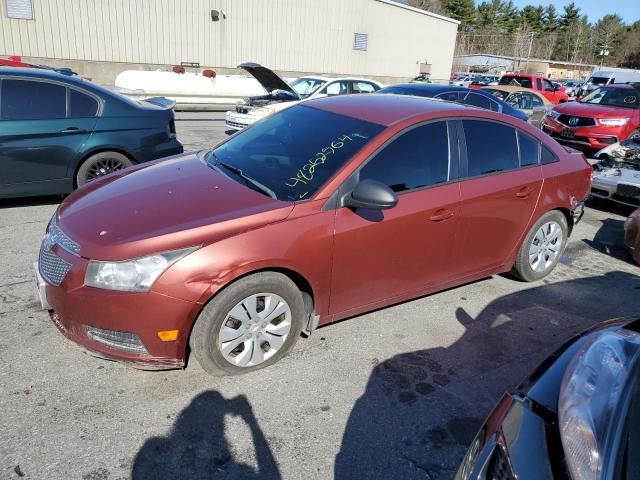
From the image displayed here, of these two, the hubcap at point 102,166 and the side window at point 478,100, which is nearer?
the hubcap at point 102,166

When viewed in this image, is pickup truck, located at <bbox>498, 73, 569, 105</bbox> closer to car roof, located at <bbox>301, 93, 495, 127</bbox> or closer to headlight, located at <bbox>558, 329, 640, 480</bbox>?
car roof, located at <bbox>301, 93, 495, 127</bbox>

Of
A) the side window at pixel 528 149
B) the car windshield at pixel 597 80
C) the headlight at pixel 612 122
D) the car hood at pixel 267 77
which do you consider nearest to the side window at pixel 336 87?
the car hood at pixel 267 77

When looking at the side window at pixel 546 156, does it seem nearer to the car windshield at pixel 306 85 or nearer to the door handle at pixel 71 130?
the door handle at pixel 71 130

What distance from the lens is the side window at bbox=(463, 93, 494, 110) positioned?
11461mm

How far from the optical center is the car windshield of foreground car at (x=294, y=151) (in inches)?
134

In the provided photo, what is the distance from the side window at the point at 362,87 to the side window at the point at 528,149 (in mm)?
9582

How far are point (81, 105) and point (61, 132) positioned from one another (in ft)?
1.41

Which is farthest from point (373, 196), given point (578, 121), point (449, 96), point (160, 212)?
point (578, 121)

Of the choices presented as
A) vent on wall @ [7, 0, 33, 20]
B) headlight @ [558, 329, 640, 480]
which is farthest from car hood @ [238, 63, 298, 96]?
vent on wall @ [7, 0, 33, 20]

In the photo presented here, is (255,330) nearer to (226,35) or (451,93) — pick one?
(451,93)

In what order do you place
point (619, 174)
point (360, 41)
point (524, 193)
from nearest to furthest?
point (524, 193), point (619, 174), point (360, 41)

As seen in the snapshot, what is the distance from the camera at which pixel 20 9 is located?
19219 millimetres

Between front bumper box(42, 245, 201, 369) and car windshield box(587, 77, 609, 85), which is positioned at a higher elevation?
car windshield box(587, 77, 609, 85)

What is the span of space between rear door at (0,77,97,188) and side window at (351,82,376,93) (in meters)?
9.05
